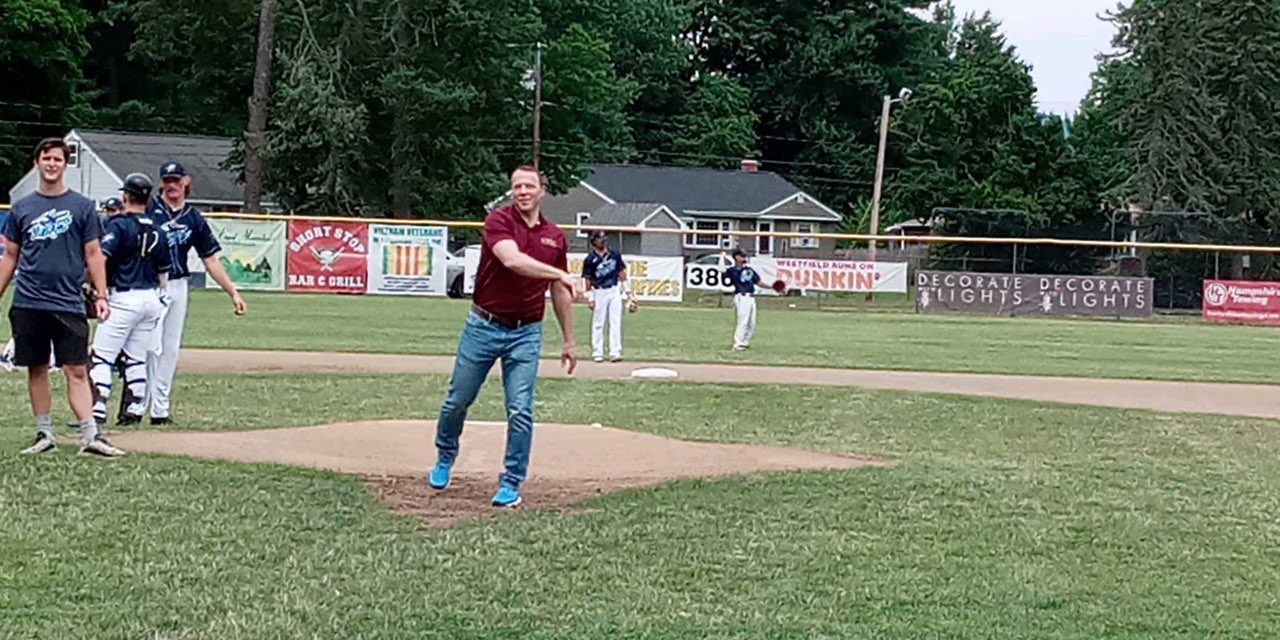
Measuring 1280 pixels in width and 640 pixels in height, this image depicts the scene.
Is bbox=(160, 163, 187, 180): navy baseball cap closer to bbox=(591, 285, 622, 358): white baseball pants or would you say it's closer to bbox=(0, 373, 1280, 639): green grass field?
bbox=(0, 373, 1280, 639): green grass field

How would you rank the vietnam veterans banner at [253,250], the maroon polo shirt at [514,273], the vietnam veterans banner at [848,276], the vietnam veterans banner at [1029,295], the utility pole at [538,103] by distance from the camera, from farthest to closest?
1. the utility pole at [538,103]
2. the vietnam veterans banner at [848,276]
3. the vietnam veterans banner at [1029,295]
4. the vietnam veterans banner at [253,250]
5. the maroon polo shirt at [514,273]

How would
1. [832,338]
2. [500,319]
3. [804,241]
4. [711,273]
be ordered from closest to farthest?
[500,319], [832,338], [711,273], [804,241]

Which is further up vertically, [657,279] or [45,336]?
[45,336]

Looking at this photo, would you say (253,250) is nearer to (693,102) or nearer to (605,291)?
(605,291)

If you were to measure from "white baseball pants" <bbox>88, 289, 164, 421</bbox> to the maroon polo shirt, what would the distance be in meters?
3.32

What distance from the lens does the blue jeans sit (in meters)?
7.94

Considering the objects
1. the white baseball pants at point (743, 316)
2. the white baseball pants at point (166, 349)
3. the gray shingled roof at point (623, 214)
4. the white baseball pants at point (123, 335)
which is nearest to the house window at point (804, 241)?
the gray shingled roof at point (623, 214)

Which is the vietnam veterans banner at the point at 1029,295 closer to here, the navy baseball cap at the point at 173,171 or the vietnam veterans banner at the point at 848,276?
the vietnam veterans banner at the point at 848,276

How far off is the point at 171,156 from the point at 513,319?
54883 millimetres

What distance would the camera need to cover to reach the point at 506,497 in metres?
7.93

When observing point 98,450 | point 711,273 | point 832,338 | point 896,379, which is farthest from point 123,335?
point 711,273

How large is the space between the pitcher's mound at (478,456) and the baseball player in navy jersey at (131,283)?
0.54 metres

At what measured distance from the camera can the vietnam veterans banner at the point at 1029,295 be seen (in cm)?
3947

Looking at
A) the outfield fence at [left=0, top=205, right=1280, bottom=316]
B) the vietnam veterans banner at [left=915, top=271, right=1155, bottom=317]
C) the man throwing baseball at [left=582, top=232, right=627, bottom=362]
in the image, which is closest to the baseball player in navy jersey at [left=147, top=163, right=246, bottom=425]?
the man throwing baseball at [left=582, top=232, right=627, bottom=362]
